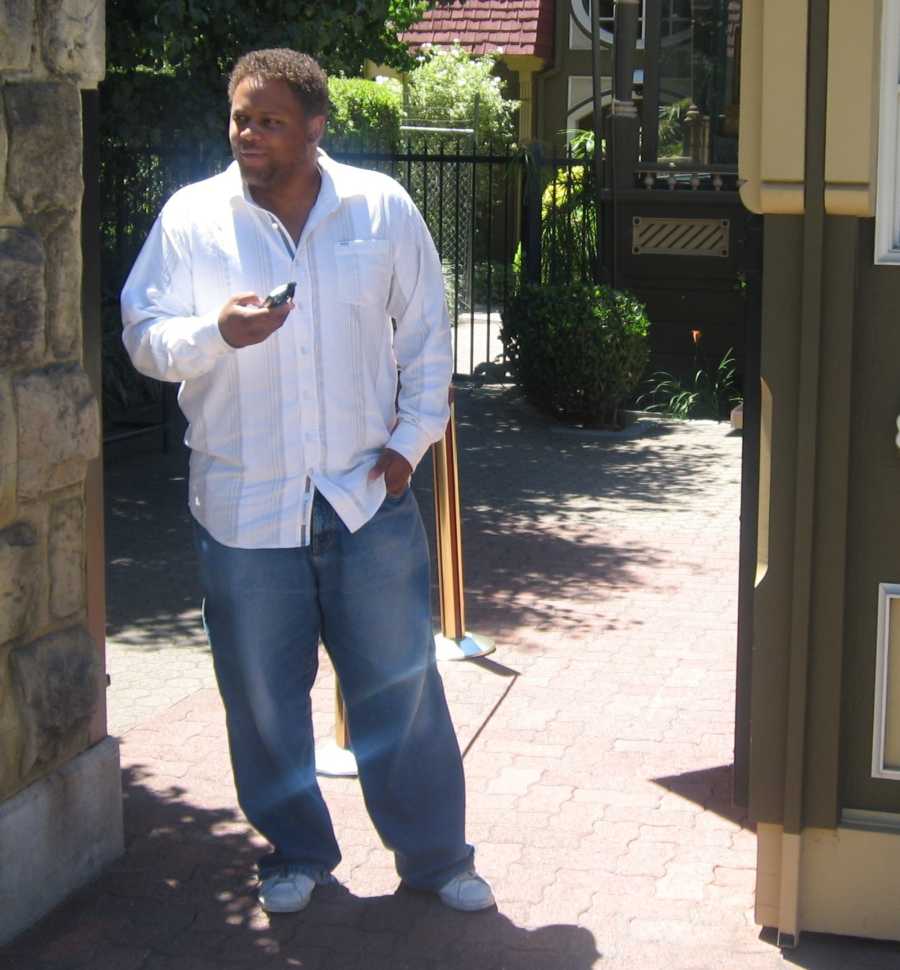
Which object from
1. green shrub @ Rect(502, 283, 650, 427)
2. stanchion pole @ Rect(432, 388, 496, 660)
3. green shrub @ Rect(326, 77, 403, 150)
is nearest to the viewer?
stanchion pole @ Rect(432, 388, 496, 660)

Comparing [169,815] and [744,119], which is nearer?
[744,119]

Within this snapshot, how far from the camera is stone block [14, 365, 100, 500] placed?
3.62 metres

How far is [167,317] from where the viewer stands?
11.6ft

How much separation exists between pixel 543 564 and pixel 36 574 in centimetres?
425

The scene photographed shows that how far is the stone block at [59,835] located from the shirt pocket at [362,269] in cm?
137

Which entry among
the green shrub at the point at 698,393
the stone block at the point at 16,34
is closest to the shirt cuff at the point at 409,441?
the stone block at the point at 16,34

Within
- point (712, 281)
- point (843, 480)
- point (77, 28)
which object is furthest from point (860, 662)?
point (712, 281)

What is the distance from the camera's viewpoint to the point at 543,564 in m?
7.74

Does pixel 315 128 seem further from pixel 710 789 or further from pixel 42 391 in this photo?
pixel 710 789

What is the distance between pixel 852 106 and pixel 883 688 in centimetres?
129

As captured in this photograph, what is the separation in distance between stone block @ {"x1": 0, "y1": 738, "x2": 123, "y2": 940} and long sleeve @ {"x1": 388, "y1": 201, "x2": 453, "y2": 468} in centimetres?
116

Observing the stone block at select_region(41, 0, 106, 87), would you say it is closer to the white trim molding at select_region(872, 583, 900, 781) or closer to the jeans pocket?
the jeans pocket

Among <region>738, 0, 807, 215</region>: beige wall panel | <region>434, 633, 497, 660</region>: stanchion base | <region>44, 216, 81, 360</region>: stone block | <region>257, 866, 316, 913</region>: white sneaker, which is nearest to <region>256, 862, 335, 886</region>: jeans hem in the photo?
<region>257, 866, 316, 913</region>: white sneaker

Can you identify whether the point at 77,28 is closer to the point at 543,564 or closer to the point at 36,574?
the point at 36,574
